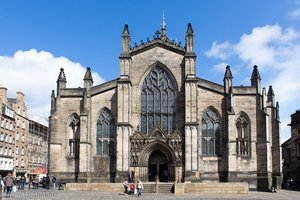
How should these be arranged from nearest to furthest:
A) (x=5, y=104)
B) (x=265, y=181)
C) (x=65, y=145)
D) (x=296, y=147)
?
(x=265, y=181)
(x=65, y=145)
(x=296, y=147)
(x=5, y=104)

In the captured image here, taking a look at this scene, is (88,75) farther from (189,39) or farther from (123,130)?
(189,39)

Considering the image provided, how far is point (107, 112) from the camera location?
140 ft

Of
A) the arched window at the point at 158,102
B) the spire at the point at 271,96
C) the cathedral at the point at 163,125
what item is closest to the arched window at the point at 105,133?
the cathedral at the point at 163,125

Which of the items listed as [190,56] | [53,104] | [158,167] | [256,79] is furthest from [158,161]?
[256,79]

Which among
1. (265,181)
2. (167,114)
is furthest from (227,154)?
(167,114)

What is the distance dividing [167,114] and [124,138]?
523 centimetres

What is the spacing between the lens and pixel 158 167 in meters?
41.6

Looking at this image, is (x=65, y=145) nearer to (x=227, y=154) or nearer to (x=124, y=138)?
(x=124, y=138)

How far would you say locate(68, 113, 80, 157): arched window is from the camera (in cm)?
4224

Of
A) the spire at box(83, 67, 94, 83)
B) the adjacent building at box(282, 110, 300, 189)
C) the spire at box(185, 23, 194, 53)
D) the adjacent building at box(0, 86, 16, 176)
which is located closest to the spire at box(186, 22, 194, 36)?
the spire at box(185, 23, 194, 53)

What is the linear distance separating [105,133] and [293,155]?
2943 centimetres

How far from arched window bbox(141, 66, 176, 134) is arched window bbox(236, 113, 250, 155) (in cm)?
654

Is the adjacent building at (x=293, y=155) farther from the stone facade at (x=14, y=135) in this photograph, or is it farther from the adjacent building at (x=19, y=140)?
the stone facade at (x=14, y=135)

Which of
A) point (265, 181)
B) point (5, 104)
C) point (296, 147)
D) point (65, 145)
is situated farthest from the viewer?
point (5, 104)
